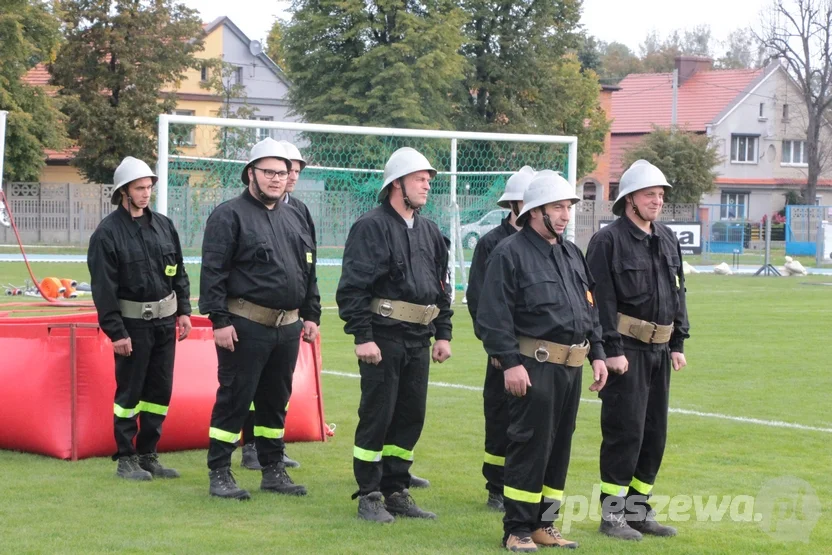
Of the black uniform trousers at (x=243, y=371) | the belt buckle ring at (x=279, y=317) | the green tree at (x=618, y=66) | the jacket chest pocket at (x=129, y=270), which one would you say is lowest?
the black uniform trousers at (x=243, y=371)

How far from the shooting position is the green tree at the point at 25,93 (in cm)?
4172

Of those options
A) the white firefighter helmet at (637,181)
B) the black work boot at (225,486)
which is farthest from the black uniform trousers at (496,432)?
the black work boot at (225,486)

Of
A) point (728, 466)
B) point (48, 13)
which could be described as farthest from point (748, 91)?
point (728, 466)

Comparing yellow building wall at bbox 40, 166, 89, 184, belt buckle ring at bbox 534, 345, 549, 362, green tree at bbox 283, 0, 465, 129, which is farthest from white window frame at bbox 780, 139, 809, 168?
belt buckle ring at bbox 534, 345, 549, 362

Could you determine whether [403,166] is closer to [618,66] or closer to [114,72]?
[114,72]

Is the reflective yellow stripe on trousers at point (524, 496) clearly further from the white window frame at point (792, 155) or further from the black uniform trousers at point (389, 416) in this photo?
the white window frame at point (792, 155)

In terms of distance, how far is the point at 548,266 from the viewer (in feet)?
20.4

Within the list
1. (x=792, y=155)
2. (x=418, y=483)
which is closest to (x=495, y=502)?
(x=418, y=483)

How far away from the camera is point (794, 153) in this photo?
72.4m

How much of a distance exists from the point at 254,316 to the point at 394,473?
4.20 ft

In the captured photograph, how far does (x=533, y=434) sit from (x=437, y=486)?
5.97 feet

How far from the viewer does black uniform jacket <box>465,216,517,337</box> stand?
7.57 m

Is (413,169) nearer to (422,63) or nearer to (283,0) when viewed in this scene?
(422,63)

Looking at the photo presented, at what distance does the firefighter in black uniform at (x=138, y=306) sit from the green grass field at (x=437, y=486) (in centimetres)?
32
